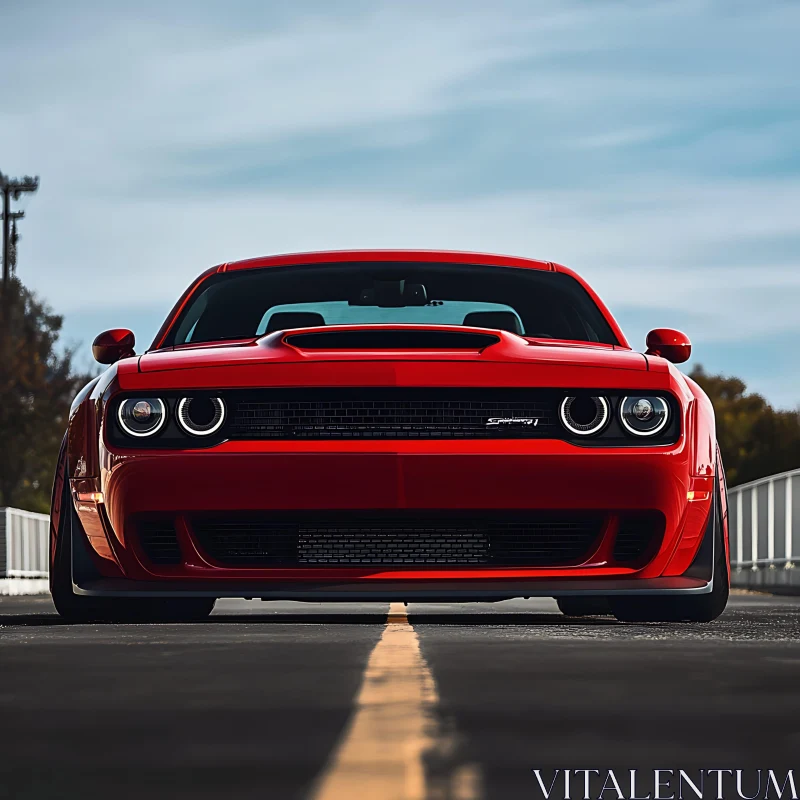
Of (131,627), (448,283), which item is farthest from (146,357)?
(448,283)

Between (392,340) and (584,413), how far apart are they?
762mm

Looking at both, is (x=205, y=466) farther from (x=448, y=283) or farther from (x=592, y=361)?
(x=448, y=283)

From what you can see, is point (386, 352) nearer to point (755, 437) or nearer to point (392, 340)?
point (392, 340)

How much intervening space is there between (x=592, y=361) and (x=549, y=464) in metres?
0.46

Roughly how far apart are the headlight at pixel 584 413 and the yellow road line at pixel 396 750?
5.04 feet

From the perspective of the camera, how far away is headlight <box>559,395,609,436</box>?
→ 617 centimetres

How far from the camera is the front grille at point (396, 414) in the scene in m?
6.14

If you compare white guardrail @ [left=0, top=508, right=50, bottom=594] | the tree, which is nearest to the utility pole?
the tree

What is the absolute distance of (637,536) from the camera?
624 cm

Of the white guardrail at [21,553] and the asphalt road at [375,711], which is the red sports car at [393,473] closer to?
the asphalt road at [375,711]

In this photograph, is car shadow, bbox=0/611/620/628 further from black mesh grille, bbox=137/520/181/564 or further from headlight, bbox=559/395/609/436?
headlight, bbox=559/395/609/436

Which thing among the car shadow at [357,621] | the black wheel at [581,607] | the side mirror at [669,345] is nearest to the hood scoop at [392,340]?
the side mirror at [669,345]

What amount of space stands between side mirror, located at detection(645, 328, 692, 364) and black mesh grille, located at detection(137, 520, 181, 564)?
7.45 ft

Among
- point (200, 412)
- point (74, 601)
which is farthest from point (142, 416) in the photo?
point (74, 601)
